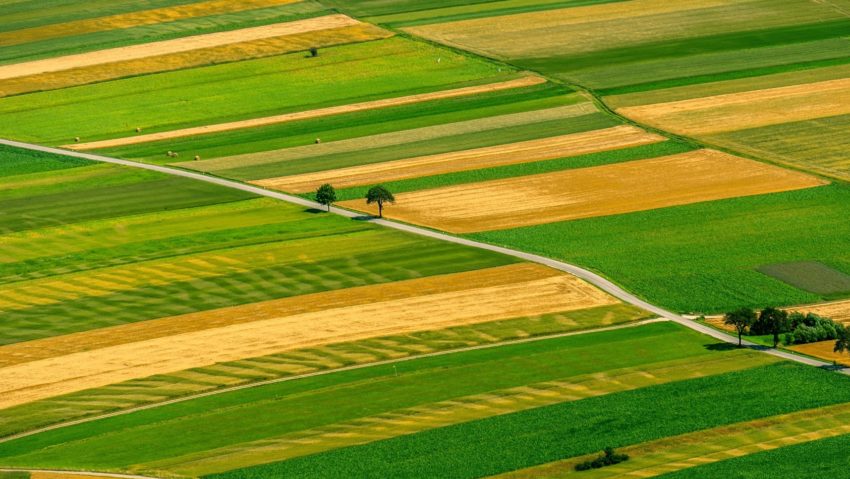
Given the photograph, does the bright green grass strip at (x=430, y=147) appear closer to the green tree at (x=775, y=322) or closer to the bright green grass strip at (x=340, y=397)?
the bright green grass strip at (x=340, y=397)

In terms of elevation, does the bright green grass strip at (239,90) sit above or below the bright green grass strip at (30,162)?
above

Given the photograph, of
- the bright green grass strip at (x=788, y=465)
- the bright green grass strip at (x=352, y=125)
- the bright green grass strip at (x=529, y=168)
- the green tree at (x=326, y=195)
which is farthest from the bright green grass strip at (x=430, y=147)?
the bright green grass strip at (x=788, y=465)

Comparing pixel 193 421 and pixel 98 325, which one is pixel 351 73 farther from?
pixel 193 421

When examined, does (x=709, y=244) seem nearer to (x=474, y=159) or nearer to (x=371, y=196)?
(x=371, y=196)

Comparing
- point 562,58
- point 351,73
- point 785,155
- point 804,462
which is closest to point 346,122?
point 351,73

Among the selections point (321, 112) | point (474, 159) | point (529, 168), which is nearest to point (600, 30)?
point (321, 112)

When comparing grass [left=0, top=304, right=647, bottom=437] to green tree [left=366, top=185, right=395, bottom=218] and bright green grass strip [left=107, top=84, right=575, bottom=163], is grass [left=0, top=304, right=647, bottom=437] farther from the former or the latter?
bright green grass strip [left=107, top=84, right=575, bottom=163]

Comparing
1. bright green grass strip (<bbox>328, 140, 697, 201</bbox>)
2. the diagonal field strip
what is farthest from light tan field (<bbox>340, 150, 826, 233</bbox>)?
the diagonal field strip
